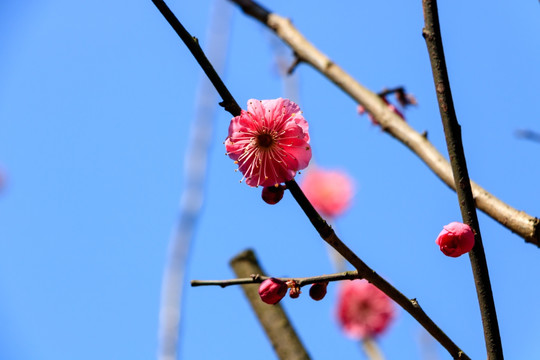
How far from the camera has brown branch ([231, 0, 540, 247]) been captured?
154 cm

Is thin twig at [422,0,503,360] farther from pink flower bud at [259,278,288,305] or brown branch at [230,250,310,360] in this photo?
brown branch at [230,250,310,360]

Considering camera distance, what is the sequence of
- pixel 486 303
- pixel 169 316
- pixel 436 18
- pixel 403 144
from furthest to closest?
pixel 169 316, pixel 403 144, pixel 436 18, pixel 486 303

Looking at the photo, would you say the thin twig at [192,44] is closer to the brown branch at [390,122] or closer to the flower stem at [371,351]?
the brown branch at [390,122]

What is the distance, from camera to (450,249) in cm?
112

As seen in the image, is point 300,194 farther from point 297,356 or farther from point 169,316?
point 169,316

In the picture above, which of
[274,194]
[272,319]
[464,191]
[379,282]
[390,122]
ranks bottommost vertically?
[379,282]

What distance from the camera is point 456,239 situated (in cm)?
108

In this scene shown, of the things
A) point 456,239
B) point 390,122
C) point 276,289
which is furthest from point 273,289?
point 390,122

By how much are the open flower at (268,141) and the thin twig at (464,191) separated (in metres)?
0.33

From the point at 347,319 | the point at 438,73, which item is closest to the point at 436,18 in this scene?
the point at 438,73

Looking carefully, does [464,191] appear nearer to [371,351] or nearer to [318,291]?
[318,291]

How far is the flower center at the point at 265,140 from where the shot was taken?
1387 millimetres

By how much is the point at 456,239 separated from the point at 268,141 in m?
0.54

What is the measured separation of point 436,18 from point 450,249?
1.62 feet
